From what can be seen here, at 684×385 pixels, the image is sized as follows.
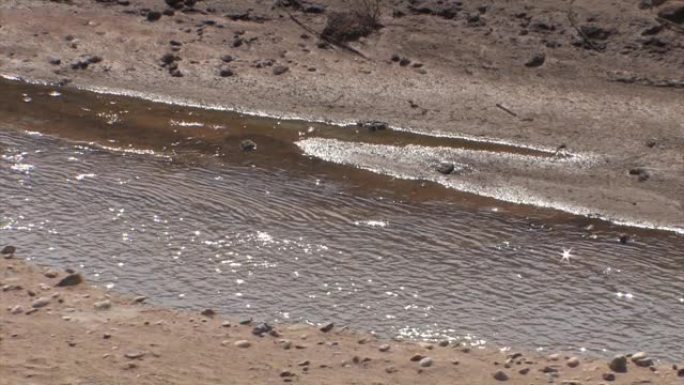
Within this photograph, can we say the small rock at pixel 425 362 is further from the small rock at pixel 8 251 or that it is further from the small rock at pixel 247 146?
the small rock at pixel 247 146

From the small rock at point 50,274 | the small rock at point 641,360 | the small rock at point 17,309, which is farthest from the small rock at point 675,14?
the small rock at point 17,309

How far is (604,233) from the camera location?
8273mm

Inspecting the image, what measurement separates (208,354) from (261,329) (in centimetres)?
46

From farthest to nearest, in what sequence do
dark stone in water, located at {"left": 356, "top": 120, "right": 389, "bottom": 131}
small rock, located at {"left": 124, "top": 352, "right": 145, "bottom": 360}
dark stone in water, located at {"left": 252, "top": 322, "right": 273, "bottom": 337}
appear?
dark stone in water, located at {"left": 356, "top": 120, "right": 389, "bottom": 131} → dark stone in water, located at {"left": 252, "top": 322, "right": 273, "bottom": 337} → small rock, located at {"left": 124, "top": 352, "right": 145, "bottom": 360}

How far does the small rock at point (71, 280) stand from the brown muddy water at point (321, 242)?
0.15 metres

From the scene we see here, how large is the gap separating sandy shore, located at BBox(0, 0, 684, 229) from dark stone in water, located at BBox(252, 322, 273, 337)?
333 centimetres

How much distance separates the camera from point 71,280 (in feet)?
22.3

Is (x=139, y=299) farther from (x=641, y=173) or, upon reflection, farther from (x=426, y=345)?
(x=641, y=173)

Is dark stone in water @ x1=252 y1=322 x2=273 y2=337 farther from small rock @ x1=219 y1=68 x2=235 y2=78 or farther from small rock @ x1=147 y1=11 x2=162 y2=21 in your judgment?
small rock @ x1=147 y1=11 x2=162 y2=21

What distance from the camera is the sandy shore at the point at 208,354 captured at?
5555 millimetres

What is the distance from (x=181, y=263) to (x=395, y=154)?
9.53 ft

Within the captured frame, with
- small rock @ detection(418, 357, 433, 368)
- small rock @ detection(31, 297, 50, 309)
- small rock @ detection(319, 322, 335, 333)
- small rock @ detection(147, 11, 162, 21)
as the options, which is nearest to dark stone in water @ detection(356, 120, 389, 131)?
small rock @ detection(147, 11, 162, 21)

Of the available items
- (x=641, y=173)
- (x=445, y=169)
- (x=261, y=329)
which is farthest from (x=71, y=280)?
Result: (x=641, y=173)

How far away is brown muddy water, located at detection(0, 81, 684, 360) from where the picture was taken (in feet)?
22.1
